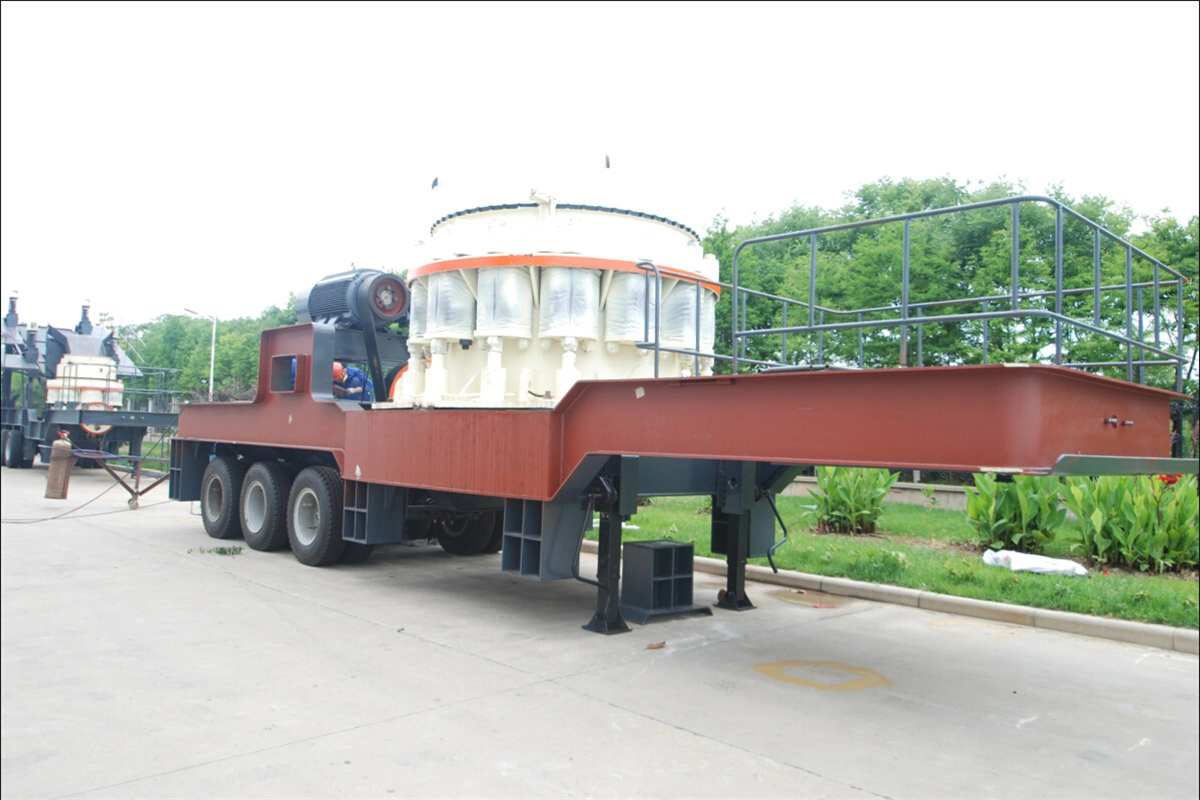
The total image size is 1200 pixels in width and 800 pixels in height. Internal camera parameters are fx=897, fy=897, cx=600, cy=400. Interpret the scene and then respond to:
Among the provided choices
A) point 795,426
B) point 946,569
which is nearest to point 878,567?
point 946,569

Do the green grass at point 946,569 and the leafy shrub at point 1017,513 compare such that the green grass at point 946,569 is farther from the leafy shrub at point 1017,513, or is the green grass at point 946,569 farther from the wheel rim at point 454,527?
the wheel rim at point 454,527

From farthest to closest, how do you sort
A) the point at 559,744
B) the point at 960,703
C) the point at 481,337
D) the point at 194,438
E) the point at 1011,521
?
1. the point at 194,438
2. the point at 1011,521
3. the point at 481,337
4. the point at 960,703
5. the point at 559,744

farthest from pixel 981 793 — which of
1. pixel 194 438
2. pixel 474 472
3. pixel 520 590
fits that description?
pixel 194 438

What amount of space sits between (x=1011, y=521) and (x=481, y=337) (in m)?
6.80

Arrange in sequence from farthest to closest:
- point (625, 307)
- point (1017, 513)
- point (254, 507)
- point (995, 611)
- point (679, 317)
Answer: point (254, 507), point (1017, 513), point (679, 317), point (625, 307), point (995, 611)

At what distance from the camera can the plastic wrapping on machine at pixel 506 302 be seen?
8.83 metres

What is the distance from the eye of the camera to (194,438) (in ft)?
45.3

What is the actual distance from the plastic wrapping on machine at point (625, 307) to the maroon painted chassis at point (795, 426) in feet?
5.92

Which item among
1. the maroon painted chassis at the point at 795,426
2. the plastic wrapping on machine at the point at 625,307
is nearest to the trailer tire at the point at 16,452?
the maroon painted chassis at the point at 795,426

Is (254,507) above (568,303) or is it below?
below

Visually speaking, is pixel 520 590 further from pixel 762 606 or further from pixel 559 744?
pixel 559 744

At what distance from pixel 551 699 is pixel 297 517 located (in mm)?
6344

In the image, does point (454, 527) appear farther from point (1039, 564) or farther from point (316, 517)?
point (1039, 564)

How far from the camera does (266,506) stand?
1181 cm
